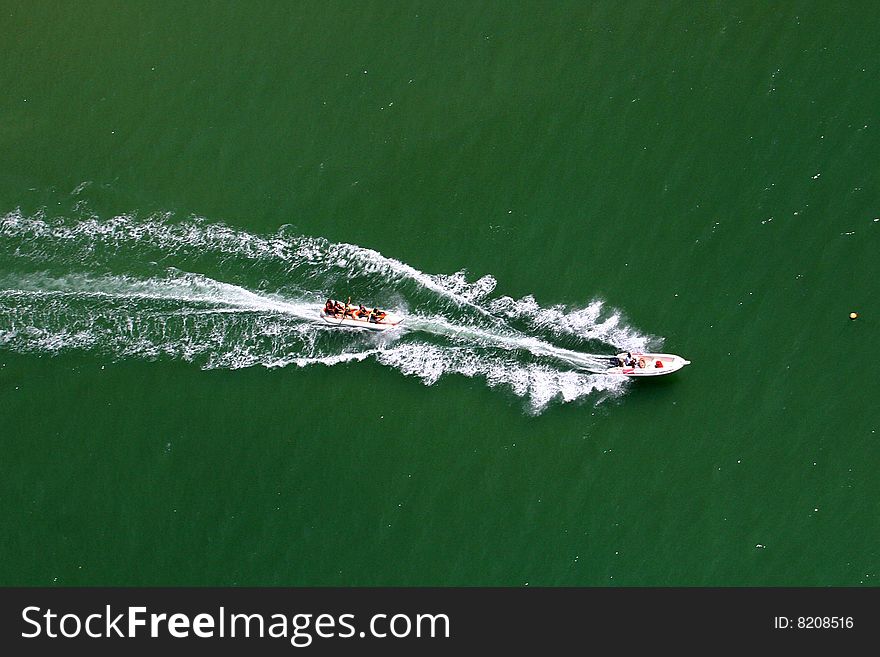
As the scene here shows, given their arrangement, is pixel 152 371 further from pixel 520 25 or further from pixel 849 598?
pixel 849 598

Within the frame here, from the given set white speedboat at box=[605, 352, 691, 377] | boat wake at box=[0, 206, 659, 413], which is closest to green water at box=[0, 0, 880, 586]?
boat wake at box=[0, 206, 659, 413]

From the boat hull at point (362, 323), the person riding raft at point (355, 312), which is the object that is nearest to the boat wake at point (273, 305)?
the boat hull at point (362, 323)

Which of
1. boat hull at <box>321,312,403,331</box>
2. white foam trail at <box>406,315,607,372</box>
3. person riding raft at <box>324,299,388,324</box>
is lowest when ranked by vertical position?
white foam trail at <box>406,315,607,372</box>

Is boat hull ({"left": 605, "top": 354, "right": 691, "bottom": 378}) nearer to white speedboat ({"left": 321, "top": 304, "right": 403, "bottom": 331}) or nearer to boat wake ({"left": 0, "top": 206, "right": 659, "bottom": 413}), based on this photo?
boat wake ({"left": 0, "top": 206, "right": 659, "bottom": 413})

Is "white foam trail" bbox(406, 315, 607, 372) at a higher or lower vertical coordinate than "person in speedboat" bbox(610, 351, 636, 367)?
higher

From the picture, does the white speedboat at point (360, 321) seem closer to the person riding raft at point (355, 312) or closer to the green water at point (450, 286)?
the person riding raft at point (355, 312)

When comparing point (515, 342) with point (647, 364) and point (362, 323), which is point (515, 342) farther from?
point (362, 323)

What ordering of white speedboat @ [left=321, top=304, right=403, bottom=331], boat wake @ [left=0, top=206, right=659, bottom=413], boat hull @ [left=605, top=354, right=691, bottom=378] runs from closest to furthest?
boat hull @ [left=605, top=354, right=691, bottom=378] → white speedboat @ [left=321, top=304, right=403, bottom=331] → boat wake @ [left=0, top=206, right=659, bottom=413]
